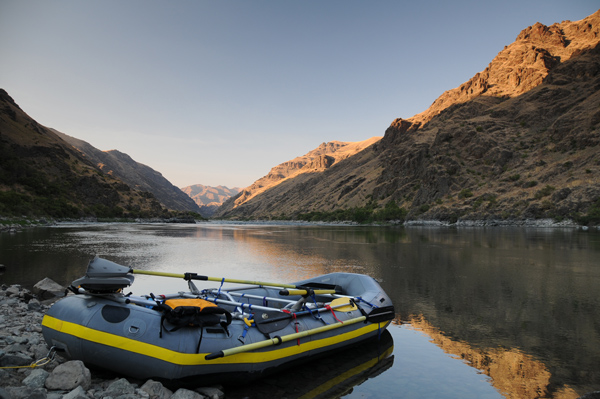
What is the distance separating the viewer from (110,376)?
6.61 metres

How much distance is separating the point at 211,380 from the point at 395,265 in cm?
1811

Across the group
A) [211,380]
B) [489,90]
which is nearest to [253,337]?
[211,380]

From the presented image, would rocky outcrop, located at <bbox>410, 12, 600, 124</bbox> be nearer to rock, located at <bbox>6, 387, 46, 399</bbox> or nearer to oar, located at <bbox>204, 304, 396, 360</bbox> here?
oar, located at <bbox>204, 304, 396, 360</bbox>

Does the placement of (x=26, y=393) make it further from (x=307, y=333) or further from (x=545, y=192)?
(x=545, y=192)

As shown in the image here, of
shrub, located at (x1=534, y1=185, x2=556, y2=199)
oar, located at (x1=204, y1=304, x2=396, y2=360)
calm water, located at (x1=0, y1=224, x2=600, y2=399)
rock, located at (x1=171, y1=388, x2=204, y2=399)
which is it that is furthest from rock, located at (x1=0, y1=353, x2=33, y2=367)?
shrub, located at (x1=534, y1=185, x2=556, y2=199)

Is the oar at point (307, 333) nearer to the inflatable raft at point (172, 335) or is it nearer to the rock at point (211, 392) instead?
the inflatable raft at point (172, 335)

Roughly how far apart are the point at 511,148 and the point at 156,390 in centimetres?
11970

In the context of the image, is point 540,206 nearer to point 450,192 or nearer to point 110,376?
point 450,192

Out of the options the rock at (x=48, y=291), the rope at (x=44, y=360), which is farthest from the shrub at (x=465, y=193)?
the rope at (x=44, y=360)

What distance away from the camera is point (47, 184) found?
97312 millimetres

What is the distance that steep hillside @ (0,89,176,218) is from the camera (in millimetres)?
83419

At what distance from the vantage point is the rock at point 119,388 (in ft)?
18.9

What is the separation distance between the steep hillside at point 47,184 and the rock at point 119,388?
75226mm

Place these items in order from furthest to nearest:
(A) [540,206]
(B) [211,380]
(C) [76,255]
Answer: (A) [540,206] → (C) [76,255] → (B) [211,380]
